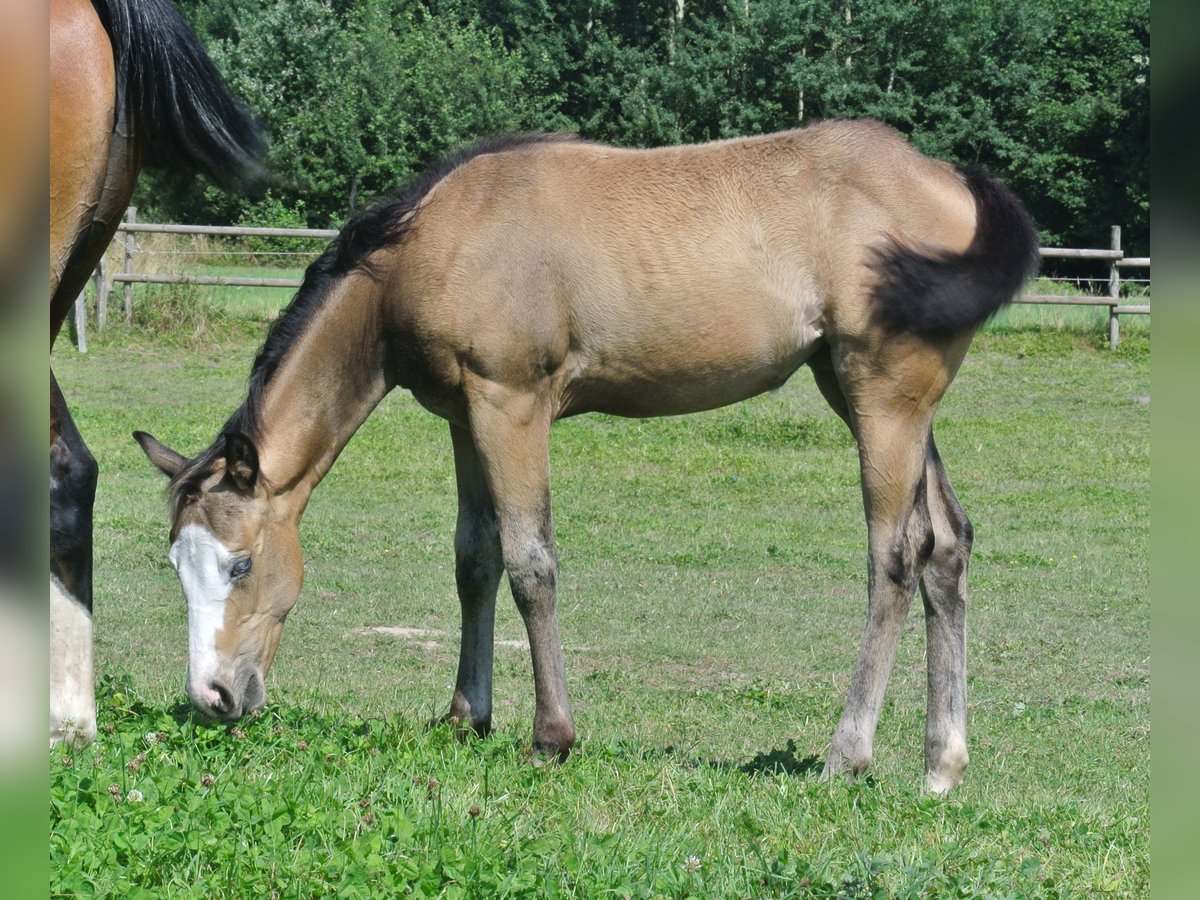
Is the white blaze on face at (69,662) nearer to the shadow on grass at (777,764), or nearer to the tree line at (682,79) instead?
the shadow on grass at (777,764)

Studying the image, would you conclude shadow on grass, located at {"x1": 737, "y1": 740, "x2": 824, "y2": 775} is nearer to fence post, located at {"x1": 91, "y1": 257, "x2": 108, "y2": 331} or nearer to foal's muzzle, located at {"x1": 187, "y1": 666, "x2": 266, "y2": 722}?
foal's muzzle, located at {"x1": 187, "y1": 666, "x2": 266, "y2": 722}

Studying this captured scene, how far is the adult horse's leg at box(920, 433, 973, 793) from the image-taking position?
4988mm

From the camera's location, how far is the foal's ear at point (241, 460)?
4.58 meters

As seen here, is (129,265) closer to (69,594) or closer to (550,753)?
(69,594)

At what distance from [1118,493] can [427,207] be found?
Result: 9.57 metres

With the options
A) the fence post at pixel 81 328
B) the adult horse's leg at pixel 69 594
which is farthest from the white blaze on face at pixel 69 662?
the fence post at pixel 81 328

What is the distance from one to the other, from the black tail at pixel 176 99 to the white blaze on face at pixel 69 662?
149cm

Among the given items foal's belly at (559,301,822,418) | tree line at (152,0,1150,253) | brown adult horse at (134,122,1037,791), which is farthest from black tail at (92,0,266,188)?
tree line at (152,0,1150,253)

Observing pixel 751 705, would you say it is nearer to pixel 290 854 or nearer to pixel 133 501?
pixel 290 854

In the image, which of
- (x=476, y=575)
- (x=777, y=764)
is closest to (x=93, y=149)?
(x=476, y=575)

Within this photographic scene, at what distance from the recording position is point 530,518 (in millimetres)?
4773

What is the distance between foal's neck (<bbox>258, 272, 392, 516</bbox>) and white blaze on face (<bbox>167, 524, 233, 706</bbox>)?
14.1 inches
